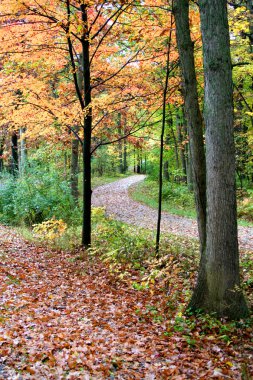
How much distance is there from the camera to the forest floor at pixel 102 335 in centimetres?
404

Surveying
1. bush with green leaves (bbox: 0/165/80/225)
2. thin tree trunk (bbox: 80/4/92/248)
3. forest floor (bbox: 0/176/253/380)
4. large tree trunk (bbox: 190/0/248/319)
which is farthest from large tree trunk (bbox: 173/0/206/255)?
bush with green leaves (bbox: 0/165/80/225)

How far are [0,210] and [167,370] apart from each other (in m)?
12.1

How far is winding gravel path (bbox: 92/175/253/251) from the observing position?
13.4 meters

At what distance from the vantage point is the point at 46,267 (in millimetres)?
8203

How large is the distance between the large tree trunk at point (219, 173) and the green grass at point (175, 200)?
10.5m

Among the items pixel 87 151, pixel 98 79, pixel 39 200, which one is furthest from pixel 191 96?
pixel 39 200

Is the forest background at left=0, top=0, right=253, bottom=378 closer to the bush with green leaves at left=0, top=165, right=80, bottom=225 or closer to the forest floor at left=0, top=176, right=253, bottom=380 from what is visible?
the bush with green leaves at left=0, top=165, right=80, bottom=225

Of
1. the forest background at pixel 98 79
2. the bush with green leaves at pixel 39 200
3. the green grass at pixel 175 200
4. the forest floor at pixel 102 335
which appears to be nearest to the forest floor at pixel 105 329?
the forest floor at pixel 102 335

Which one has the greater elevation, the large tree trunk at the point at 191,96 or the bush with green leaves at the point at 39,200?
the large tree trunk at the point at 191,96

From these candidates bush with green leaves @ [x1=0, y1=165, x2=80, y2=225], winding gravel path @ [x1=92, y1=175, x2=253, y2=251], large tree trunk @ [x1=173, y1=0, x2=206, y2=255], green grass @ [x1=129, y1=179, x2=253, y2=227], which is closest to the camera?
large tree trunk @ [x1=173, y1=0, x2=206, y2=255]

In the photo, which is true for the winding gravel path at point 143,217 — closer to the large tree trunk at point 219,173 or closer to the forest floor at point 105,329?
the forest floor at point 105,329

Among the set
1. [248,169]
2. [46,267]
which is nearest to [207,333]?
[46,267]

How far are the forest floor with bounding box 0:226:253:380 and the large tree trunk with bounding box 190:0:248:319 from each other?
0.48 m

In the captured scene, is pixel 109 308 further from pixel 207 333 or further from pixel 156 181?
pixel 156 181
